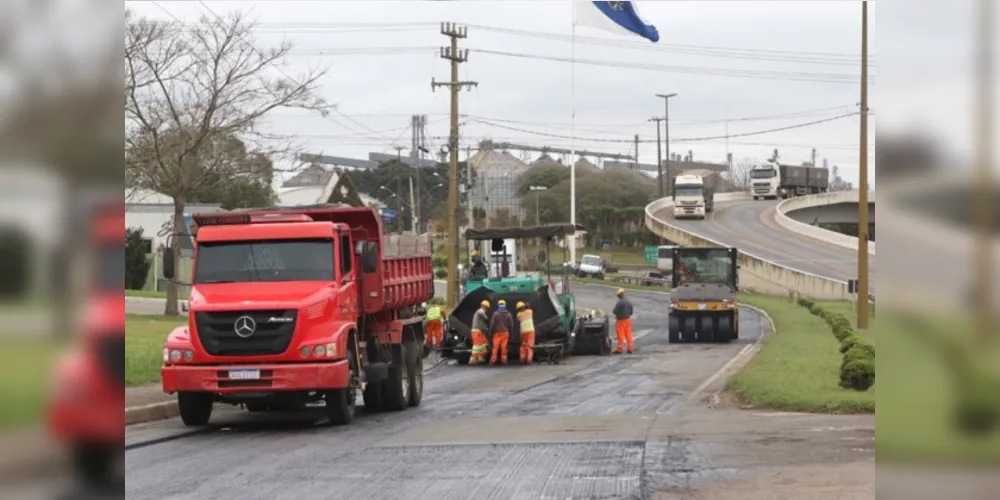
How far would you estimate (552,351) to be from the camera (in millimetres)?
30312

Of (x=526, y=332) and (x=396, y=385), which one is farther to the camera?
(x=526, y=332)

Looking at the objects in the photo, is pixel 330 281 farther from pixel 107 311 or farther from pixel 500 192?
pixel 500 192

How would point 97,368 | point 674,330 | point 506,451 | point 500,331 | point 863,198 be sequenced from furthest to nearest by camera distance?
point 674,330 < point 500,331 < point 863,198 < point 506,451 < point 97,368

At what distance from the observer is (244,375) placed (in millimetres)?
15617

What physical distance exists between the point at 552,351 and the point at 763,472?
1925 cm

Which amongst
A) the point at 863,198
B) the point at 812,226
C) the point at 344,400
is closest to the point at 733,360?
the point at 863,198

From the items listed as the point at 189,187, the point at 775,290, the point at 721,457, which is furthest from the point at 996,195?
the point at 775,290

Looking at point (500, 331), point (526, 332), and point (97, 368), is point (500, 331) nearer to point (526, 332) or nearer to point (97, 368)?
point (526, 332)

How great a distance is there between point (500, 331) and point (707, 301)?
11.7 meters

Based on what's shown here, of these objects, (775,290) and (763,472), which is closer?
(763,472)

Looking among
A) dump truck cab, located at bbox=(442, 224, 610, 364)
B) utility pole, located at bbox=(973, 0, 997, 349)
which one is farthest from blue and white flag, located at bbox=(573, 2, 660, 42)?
utility pole, located at bbox=(973, 0, 997, 349)

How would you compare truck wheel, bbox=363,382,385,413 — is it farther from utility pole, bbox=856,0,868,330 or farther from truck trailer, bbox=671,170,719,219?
truck trailer, bbox=671,170,719,219

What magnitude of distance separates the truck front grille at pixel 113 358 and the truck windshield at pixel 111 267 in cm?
10

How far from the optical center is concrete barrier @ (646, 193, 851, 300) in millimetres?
59062
